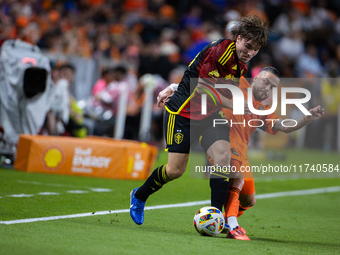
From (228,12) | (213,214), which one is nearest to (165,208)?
(213,214)

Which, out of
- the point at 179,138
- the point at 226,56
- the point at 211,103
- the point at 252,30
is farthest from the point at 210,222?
the point at 252,30

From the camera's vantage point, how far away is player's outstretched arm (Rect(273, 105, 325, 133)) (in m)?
4.55

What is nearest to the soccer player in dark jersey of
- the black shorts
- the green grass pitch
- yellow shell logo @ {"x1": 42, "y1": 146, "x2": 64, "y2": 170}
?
the black shorts

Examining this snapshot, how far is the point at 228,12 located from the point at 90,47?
7231mm

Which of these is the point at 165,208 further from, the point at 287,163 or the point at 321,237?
the point at 287,163

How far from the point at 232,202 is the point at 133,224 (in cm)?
93

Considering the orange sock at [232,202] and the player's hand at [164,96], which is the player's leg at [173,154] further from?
the orange sock at [232,202]

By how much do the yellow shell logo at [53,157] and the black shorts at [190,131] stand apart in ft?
12.8

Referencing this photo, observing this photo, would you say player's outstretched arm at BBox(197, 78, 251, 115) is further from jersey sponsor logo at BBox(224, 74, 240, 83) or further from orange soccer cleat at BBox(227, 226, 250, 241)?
orange soccer cleat at BBox(227, 226, 250, 241)

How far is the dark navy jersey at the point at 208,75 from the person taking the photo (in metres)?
4.43

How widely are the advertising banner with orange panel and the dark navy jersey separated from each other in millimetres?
3632

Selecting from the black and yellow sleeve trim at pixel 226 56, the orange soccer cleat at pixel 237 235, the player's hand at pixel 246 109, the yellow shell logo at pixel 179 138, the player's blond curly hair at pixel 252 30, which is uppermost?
the player's blond curly hair at pixel 252 30

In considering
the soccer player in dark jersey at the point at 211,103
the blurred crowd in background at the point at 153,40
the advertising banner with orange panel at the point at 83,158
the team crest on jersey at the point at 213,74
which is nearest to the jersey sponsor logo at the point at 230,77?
the soccer player in dark jersey at the point at 211,103

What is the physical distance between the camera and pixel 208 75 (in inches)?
176
